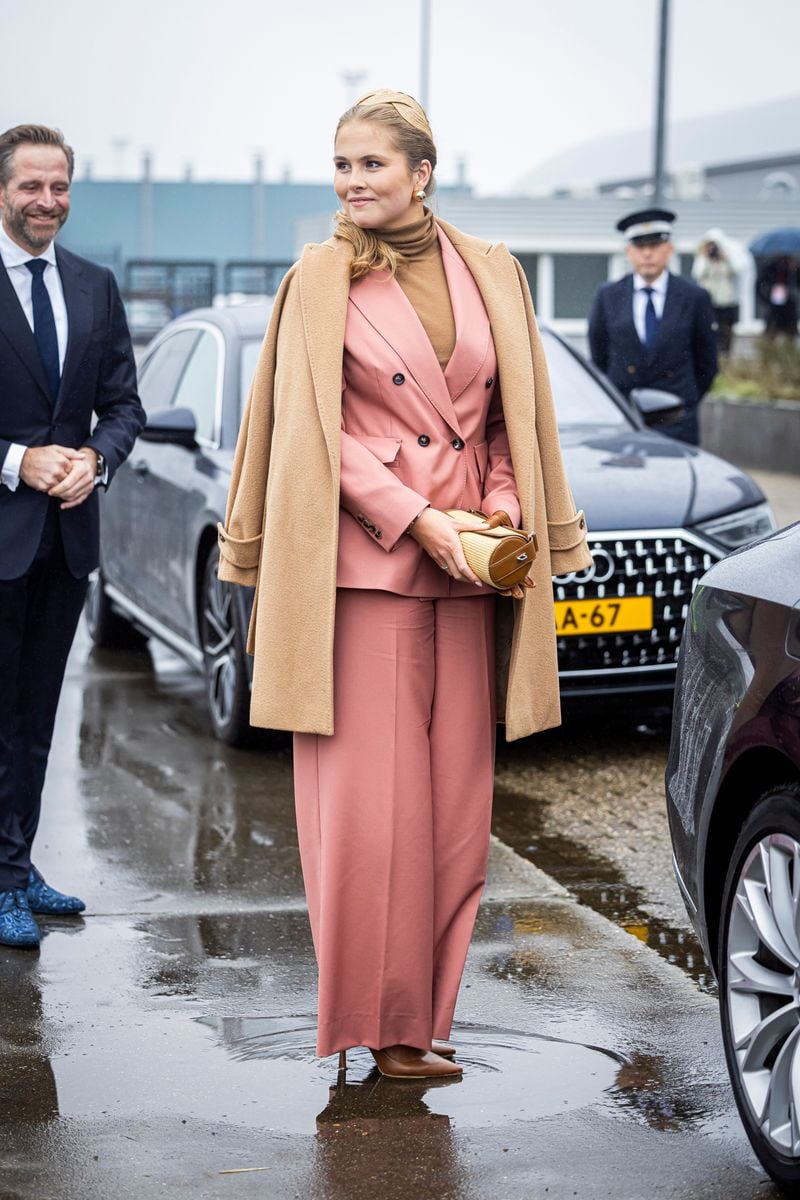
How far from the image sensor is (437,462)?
3.71 meters

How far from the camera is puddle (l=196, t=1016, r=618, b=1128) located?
142 inches

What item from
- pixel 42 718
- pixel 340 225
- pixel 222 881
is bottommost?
pixel 222 881

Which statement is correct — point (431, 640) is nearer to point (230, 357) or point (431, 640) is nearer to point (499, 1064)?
point (499, 1064)

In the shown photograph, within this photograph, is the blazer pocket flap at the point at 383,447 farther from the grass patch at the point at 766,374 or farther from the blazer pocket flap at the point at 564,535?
the grass patch at the point at 766,374

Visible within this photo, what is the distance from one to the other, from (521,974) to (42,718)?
144 centimetres

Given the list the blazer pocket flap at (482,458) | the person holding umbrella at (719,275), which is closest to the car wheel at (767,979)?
the blazer pocket flap at (482,458)

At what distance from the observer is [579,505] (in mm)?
6590

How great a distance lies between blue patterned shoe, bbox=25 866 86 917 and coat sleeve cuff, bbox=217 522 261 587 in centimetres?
145

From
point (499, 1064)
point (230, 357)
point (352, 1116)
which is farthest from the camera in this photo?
point (230, 357)

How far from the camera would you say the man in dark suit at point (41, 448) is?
4574 mm

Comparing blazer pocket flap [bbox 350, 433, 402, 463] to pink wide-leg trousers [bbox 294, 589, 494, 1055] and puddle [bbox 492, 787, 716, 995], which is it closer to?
pink wide-leg trousers [bbox 294, 589, 494, 1055]

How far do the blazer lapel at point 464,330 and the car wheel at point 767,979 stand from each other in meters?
1.05

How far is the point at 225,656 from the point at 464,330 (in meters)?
3.52

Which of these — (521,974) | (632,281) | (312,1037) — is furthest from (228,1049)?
(632,281)
